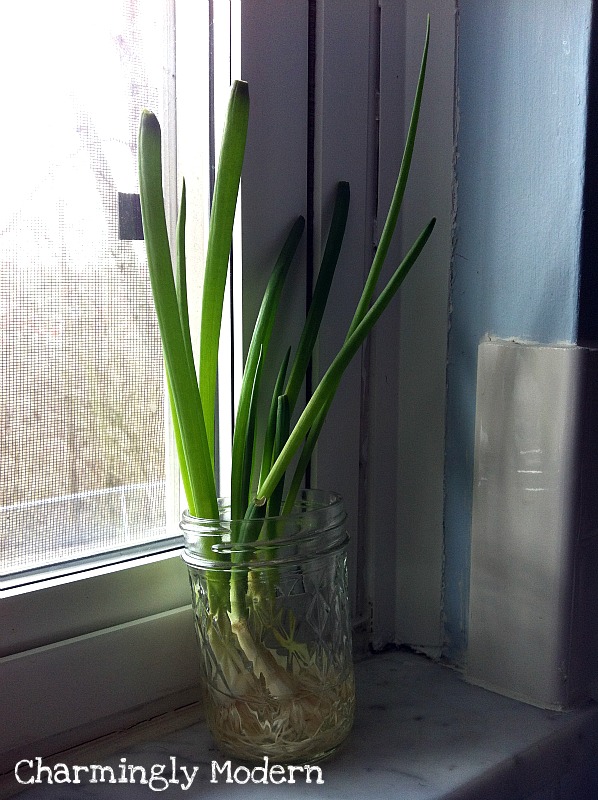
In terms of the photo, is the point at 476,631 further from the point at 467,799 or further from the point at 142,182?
the point at 142,182

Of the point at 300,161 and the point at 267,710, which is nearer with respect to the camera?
the point at 267,710

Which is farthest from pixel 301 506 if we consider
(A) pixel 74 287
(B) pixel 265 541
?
(A) pixel 74 287

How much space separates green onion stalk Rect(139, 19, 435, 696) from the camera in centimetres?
45

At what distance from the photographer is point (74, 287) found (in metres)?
0.53

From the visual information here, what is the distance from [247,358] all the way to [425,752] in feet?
0.97

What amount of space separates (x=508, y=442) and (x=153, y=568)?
0.27 m

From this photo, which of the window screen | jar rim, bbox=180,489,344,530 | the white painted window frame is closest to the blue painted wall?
the white painted window frame

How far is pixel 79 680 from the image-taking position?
52 centimetres

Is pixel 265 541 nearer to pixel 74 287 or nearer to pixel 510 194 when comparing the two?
pixel 74 287

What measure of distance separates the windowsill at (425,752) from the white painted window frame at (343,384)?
0.10 ft

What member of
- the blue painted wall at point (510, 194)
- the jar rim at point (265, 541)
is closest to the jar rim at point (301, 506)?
the jar rim at point (265, 541)

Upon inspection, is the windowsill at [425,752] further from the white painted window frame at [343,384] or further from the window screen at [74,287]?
the window screen at [74,287]

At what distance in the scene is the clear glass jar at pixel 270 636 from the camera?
50 cm

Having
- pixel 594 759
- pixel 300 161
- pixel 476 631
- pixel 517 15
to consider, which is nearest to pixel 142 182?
pixel 300 161
